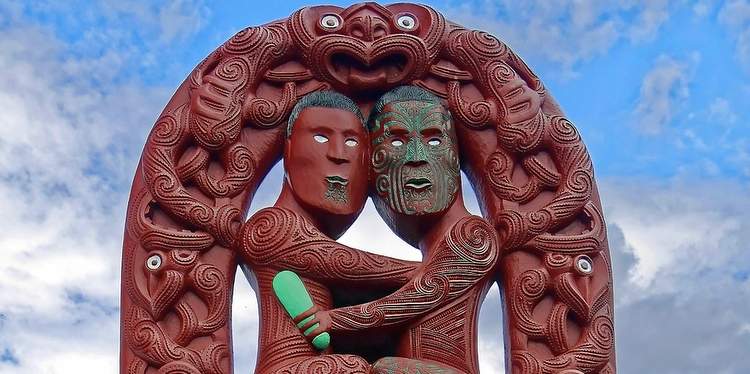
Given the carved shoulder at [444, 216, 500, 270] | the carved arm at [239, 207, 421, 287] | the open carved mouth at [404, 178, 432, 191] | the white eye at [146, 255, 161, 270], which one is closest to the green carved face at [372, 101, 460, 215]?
the open carved mouth at [404, 178, 432, 191]

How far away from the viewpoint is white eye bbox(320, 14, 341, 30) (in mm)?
6061

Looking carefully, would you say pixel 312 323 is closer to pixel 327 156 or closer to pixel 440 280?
pixel 440 280

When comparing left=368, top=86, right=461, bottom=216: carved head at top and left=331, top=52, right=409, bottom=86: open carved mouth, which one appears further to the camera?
left=331, top=52, right=409, bottom=86: open carved mouth

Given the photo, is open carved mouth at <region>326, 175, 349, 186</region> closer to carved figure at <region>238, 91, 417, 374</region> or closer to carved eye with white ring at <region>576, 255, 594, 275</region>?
carved figure at <region>238, 91, 417, 374</region>

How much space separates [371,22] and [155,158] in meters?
1.16

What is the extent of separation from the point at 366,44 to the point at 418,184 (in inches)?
28.0

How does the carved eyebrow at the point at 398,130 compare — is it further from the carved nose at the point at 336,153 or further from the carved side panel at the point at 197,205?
the carved side panel at the point at 197,205

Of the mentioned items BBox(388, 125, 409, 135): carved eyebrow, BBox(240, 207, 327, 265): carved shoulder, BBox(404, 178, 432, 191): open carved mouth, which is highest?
BBox(388, 125, 409, 135): carved eyebrow

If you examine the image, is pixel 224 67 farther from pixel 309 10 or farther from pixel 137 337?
pixel 137 337

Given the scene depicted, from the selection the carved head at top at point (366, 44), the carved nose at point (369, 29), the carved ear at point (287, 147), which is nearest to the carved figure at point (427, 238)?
the carved head at top at point (366, 44)

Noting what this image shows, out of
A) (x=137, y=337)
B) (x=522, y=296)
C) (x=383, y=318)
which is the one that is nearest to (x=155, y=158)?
(x=137, y=337)

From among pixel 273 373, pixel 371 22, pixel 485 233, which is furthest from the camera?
pixel 371 22

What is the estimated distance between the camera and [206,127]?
5789 millimetres

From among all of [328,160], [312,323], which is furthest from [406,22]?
[312,323]
